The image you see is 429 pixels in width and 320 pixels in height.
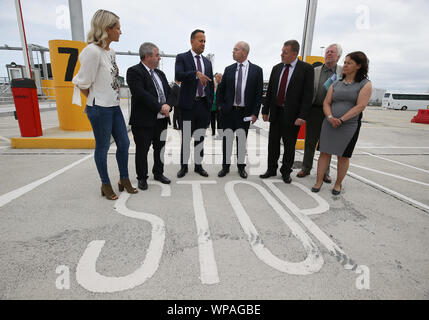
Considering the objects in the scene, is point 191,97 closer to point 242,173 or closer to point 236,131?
point 236,131

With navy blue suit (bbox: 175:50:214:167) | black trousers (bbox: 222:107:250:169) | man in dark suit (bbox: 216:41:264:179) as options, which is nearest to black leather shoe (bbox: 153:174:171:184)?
Answer: navy blue suit (bbox: 175:50:214:167)

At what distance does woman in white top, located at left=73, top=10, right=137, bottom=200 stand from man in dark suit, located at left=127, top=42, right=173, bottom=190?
24cm

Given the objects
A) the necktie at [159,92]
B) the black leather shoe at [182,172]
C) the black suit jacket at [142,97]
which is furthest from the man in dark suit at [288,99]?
the black suit jacket at [142,97]

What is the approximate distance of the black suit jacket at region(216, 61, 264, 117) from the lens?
11.9 ft

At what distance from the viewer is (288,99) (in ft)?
11.5

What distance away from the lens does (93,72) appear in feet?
8.18

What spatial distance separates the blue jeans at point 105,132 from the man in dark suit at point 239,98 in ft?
5.26

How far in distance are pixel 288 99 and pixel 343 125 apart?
83cm

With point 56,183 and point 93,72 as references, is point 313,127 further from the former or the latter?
point 56,183

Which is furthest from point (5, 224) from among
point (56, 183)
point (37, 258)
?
point (56, 183)

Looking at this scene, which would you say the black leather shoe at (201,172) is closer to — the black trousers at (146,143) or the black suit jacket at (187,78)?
the black trousers at (146,143)

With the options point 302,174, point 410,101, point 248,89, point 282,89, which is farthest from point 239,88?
point 410,101

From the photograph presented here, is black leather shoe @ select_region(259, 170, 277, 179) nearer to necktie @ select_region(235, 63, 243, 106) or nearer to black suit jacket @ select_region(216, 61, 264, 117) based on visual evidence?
black suit jacket @ select_region(216, 61, 264, 117)

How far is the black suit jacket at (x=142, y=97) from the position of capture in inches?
117
